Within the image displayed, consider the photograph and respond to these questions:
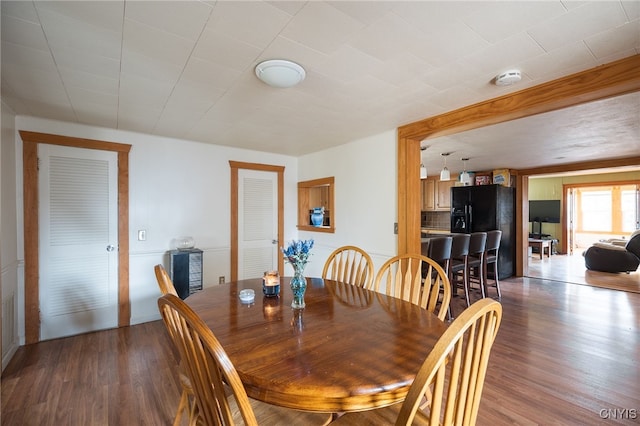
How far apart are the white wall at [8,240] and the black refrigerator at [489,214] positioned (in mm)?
6301

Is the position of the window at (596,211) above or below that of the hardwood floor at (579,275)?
above

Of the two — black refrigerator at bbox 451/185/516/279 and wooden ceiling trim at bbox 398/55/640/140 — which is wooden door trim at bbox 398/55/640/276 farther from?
black refrigerator at bbox 451/185/516/279

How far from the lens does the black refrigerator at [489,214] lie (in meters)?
5.23

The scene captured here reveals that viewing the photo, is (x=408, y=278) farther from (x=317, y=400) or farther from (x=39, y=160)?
(x=39, y=160)

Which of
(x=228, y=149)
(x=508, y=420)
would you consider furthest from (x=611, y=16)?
(x=228, y=149)

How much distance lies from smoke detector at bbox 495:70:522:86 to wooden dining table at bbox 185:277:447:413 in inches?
63.7

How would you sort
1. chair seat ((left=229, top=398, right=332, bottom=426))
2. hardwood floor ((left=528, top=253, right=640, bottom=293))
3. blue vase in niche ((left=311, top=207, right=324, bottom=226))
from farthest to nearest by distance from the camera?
hardwood floor ((left=528, top=253, right=640, bottom=293)) → blue vase in niche ((left=311, top=207, right=324, bottom=226)) → chair seat ((left=229, top=398, right=332, bottom=426))

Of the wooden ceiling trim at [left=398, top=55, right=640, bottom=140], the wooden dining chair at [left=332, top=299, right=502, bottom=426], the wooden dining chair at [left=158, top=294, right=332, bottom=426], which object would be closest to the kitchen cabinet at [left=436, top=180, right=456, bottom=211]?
the wooden ceiling trim at [left=398, top=55, right=640, bottom=140]

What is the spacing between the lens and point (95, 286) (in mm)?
3059

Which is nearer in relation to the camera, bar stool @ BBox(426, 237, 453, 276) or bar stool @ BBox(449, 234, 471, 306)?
bar stool @ BBox(426, 237, 453, 276)

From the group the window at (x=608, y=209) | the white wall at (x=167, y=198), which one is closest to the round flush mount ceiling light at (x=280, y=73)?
the white wall at (x=167, y=198)

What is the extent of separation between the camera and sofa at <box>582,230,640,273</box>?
5770 mm

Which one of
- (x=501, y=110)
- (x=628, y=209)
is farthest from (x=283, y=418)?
(x=628, y=209)

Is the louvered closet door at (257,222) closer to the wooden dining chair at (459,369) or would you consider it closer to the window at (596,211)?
the wooden dining chair at (459,369)
